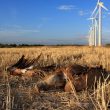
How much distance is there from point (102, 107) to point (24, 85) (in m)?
3.10

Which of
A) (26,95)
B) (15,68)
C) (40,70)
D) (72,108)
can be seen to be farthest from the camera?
(15,68)

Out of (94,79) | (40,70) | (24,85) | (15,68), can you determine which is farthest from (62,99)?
(15,68)

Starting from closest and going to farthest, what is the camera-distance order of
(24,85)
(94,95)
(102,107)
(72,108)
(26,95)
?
(102,107) < (72,108) < (94,95) < (26,95) < (24,85)

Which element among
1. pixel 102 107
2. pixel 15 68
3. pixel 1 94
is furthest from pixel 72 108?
pixel 15 68

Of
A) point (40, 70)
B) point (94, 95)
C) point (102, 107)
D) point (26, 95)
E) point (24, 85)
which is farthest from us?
point (40, 70)

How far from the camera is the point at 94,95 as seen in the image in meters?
6.52

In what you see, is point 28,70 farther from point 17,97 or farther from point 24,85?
point 17,97

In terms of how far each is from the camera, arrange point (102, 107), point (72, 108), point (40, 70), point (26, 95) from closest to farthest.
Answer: point (102, 107)
point (72, 108)
point (26, 95)
point (40, 70)

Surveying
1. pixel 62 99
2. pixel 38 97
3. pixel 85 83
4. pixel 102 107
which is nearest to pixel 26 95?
pixel 38 97

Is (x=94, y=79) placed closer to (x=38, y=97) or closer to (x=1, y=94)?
(x=38, y=97)

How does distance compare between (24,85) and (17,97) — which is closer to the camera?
(17,97)

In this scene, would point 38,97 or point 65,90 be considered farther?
point 65,90

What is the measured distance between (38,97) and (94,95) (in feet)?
3.43

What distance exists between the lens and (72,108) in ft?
19.4
